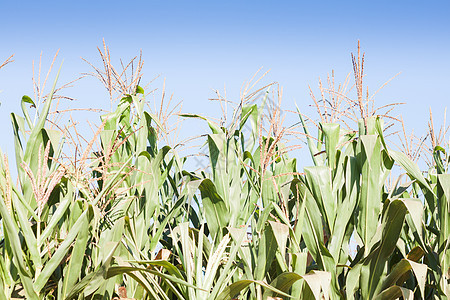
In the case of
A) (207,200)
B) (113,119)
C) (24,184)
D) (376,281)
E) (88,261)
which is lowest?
(376,281)

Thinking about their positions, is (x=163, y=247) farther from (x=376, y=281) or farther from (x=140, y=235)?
(x=376, y=281)

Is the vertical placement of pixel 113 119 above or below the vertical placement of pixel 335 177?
above

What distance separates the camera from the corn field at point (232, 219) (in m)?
1.95

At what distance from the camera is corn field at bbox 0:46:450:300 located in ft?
6.39

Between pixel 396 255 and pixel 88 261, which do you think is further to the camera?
pixel 396 255

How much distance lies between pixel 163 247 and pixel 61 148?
0.72 meters

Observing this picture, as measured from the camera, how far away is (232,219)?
2326 millimetres

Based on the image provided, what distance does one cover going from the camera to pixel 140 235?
7.83ft

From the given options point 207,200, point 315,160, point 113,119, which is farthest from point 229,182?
point 113,119

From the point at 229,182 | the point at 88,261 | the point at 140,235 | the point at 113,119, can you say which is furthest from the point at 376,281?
the point at 113,119

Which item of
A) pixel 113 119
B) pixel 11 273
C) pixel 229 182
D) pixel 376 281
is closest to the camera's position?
pixel 11 273

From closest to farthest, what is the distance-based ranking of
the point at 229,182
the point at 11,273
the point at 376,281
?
the point at 11,273 < the point at 376,281 < the point at 229,182

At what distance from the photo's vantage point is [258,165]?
2404 millimetres

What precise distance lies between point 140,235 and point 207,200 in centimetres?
36
